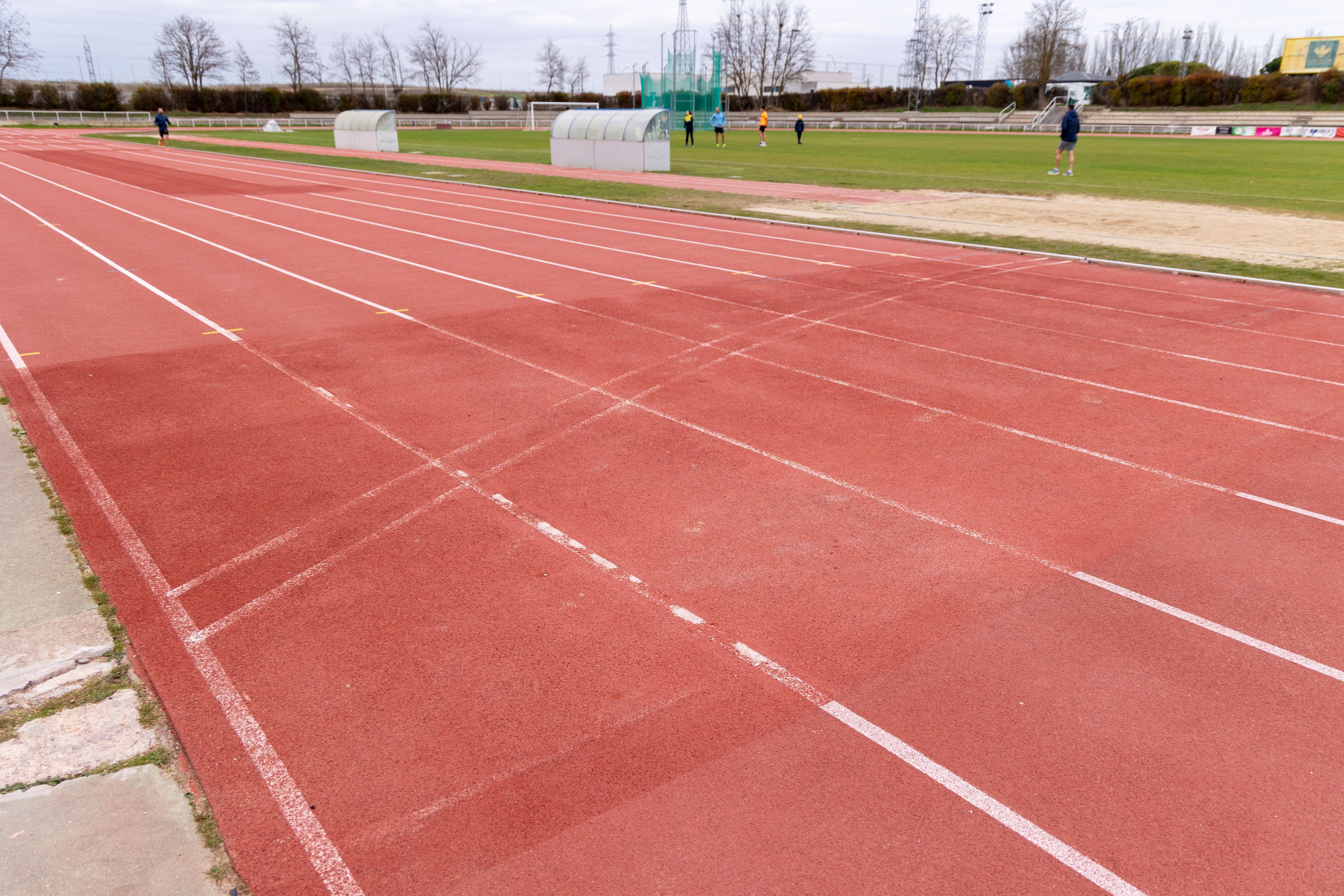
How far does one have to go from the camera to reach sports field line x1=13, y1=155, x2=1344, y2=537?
6.65 m

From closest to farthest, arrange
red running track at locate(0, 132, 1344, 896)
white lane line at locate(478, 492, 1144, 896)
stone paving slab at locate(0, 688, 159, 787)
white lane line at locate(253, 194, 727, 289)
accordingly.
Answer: white lane line at locate(478, 492, 1144, 896) < red running track at locate(0, 132, 1344, 896) < stone paving slab at locate(0, 688, 159, 787) < white lane line at locate(253, 194, 727, 289)

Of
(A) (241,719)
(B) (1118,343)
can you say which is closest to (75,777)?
(A) (241,719)

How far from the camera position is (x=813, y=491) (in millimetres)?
6848

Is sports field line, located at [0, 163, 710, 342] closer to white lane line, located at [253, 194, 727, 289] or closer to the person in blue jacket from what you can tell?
white lane line, located at [253, 194, 727, 289]

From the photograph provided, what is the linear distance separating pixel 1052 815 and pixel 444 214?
2040cm

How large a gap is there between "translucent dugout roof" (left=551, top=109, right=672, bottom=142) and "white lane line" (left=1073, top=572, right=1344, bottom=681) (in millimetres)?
28100

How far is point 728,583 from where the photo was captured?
555 centimetres

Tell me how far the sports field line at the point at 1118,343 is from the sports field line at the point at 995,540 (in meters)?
1.77

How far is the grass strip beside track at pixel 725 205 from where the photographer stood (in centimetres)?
1443

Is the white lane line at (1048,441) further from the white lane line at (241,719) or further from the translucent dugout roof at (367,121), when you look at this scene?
the translucent dugout roof at (367,121)

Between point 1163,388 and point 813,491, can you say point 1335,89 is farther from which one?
point 813,491

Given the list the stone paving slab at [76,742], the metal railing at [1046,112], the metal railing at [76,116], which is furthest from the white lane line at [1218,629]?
the metal railing at [76,116]

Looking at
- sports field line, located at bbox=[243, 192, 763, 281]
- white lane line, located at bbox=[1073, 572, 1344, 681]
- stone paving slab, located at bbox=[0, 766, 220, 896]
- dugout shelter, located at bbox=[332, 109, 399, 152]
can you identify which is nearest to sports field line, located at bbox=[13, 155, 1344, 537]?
white lane line, located at bbox=[1073, 572, 1344, 681]

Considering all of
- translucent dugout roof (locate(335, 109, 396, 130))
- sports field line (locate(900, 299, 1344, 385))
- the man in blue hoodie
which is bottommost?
sports field line (locate(900, 299, 1344, 385))
